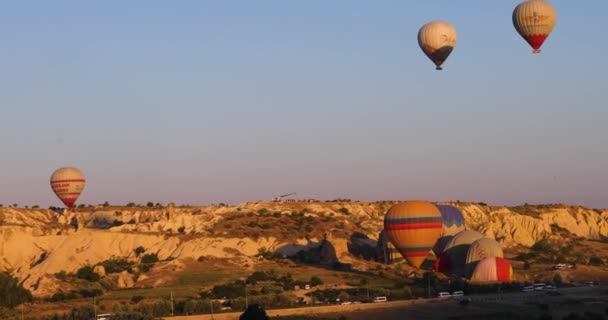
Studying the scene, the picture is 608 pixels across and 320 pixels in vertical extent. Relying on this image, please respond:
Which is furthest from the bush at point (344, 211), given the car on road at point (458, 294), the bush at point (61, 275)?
the car on road at point (458, 294)

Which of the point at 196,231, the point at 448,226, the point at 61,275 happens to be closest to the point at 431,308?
the point at 448,226

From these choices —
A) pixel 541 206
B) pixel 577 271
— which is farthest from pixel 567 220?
pixel 577 271

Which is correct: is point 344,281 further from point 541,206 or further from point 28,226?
point 541,206

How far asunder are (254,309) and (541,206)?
324 feet

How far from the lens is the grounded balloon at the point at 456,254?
257 feet

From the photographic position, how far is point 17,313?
212ft

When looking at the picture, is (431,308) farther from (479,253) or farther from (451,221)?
(451,221)

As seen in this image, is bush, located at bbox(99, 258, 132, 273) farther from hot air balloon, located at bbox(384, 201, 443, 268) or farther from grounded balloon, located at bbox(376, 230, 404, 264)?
hot air balloon, located at bbox(384, 201, 443, 268)

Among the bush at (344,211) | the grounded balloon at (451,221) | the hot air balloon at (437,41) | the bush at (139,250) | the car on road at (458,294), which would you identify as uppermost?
the hot air balloon at (437,41)

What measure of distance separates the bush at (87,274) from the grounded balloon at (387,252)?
22248 mm

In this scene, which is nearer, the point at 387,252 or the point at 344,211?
the point at 387,252

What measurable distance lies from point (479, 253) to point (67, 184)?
41.8 meters

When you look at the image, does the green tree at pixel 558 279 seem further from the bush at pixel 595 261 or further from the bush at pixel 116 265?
the bush at pixel 116 265

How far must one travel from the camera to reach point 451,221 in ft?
293
